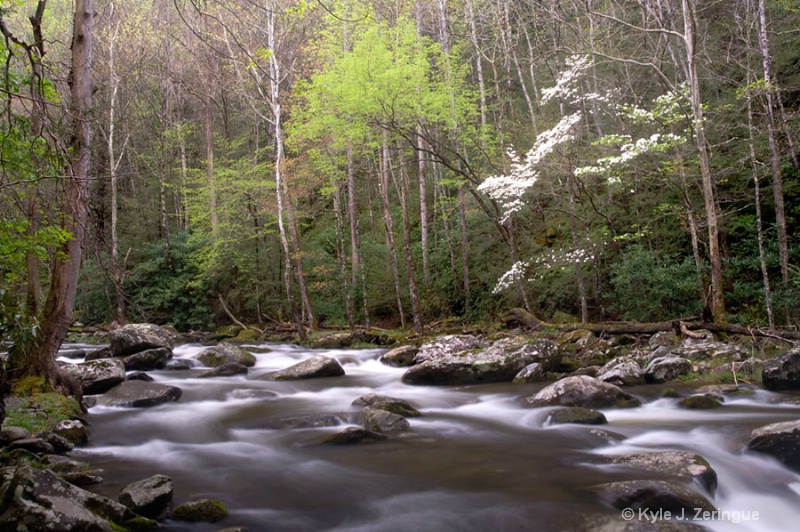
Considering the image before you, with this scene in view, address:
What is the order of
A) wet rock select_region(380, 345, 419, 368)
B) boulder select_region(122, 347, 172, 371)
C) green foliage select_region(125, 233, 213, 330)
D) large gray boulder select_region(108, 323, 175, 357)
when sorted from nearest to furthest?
boulder select_region(122, 347, 172, 371) → wet rock select_region(380, 345, 419, 368) → large gray boulder select_region(108, 323, 175, 357) → green foliage select_region(125, 233, 213, 330)

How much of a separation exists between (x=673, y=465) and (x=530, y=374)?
5.37m

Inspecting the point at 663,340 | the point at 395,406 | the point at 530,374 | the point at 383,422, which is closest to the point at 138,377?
the point at 395,406

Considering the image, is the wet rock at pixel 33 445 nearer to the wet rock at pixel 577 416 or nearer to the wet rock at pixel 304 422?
the wet rock at pixel 304 422

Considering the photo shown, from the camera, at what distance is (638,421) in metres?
7.70

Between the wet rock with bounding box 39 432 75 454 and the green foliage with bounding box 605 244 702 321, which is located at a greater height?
the green foliage with bounding box 605 244 702 321

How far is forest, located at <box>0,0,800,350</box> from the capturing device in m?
8.34

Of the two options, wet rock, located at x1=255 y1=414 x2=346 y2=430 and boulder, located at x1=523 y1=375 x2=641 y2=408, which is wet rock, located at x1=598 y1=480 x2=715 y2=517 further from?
wet rock, located at x1=255 y1=414 x2=346 y2=430

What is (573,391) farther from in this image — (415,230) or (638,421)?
(415,230)

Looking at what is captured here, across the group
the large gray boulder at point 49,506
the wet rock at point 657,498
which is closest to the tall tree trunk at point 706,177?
the wet rock at point 657,498

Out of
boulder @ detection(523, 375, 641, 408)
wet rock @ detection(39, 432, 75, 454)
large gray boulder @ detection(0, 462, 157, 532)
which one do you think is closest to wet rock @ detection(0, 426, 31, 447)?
wet rock @ detection(39, 432, 75, 454)

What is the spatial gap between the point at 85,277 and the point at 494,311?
56.1 ft

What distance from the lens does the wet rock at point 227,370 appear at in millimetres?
12781

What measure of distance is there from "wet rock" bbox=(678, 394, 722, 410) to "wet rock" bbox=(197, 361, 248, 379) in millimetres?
9511

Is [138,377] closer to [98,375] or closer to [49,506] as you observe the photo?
[98,375]
